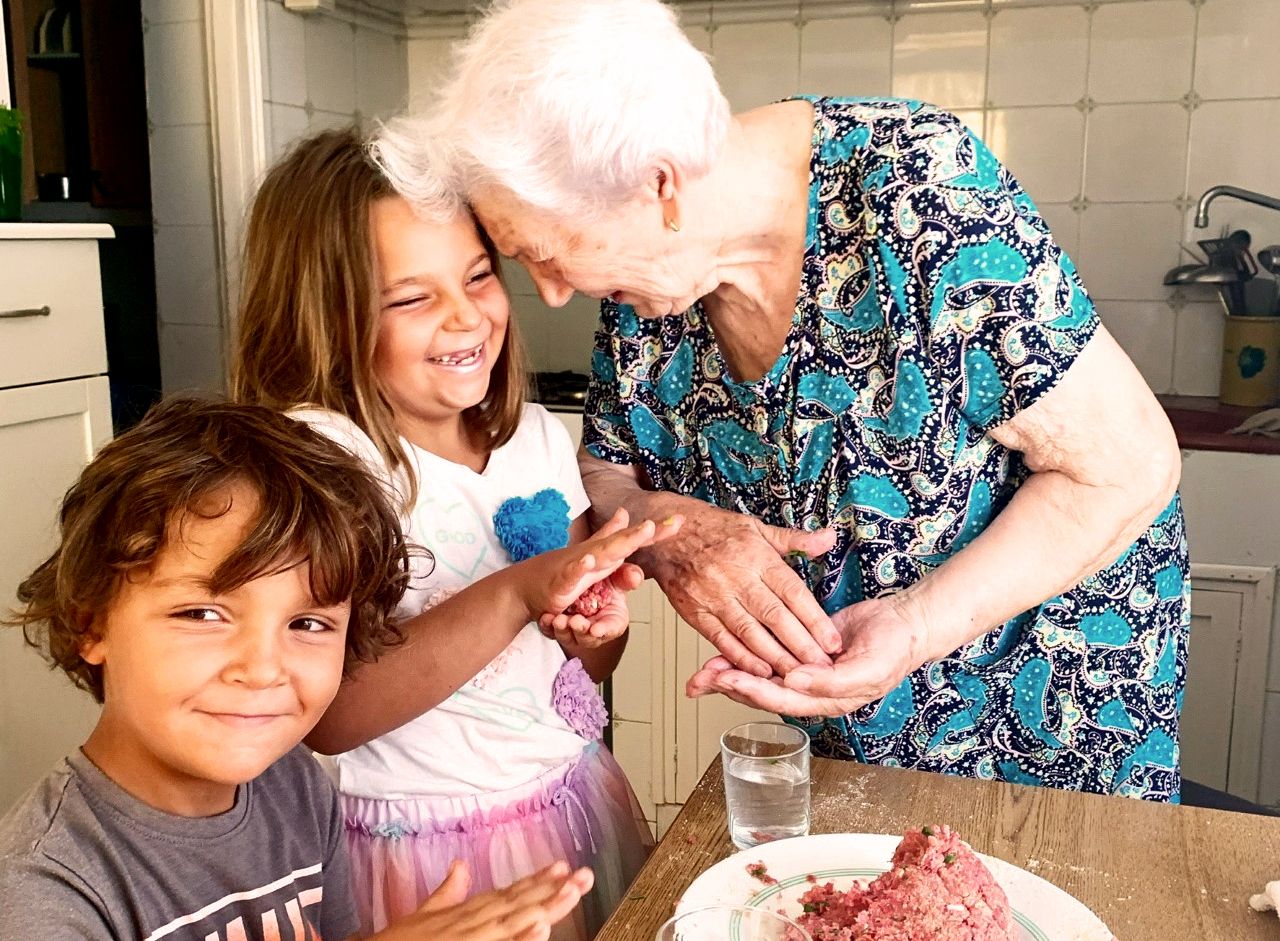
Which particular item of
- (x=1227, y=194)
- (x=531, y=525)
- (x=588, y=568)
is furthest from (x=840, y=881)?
(x=1227, y=194)

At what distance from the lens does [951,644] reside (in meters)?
1.10

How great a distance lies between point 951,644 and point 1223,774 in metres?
1.49

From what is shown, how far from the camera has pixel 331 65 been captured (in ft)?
8.88

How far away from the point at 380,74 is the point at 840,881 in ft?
8.25

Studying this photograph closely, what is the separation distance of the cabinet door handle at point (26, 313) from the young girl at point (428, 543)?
0.88 metres

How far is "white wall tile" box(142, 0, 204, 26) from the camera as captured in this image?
2.49 meters

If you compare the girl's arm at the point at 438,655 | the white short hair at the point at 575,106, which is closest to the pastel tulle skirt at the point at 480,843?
the girl's arm at the point at 438,655

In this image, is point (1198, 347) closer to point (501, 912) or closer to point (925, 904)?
point (925, 904)

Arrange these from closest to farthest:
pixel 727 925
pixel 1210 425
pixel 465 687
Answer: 1. pixel 727 925
2. pixel 465 687
3. pixel 1210 425

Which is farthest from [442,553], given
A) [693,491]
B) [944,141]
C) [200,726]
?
[944,141]

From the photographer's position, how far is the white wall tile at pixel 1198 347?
259cm

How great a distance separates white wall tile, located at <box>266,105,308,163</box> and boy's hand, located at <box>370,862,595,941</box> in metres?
2.03

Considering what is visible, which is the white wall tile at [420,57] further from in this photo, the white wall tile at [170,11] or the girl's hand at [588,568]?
the girl's hand at [588,568]

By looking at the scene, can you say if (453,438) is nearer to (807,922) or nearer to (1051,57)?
(807,922)
